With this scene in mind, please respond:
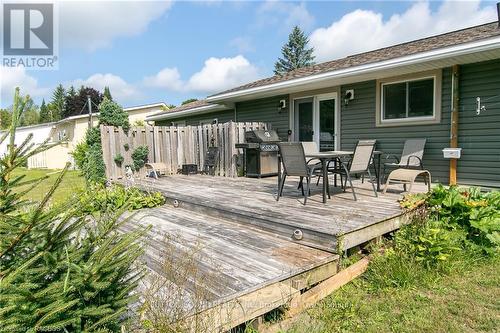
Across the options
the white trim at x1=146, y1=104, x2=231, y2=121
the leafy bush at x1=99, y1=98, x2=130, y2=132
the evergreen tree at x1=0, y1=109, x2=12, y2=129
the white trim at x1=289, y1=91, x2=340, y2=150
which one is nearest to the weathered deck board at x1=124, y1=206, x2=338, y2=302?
the evergreen tree at x1=0, y1=109, x2=12, y2=129

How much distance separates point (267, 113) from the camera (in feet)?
32.6

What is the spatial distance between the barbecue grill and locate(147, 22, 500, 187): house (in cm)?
128

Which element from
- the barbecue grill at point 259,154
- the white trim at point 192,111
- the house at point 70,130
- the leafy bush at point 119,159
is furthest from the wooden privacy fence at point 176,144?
the house at point 70,130

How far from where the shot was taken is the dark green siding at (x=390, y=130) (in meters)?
6.19

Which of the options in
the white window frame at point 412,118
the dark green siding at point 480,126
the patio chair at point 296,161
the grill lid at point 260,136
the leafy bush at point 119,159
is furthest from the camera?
the leafy bush at point 119,159

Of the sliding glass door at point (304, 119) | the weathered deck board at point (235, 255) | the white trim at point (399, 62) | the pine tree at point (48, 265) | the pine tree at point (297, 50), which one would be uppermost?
the pine tree at point (297, 50)

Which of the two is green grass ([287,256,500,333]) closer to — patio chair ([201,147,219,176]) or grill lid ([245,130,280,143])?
grill lid ([245,130,280,143])

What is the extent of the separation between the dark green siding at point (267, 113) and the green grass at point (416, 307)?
263 inches

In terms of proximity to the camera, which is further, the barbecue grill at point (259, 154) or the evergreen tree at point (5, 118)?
the barbecue grill at point (259, 154)

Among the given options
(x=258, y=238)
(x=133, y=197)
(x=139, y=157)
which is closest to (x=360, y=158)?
(x=258, y=238)

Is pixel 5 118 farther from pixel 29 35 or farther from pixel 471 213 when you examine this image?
pixel 29 35

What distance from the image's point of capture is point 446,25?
18.3 meters

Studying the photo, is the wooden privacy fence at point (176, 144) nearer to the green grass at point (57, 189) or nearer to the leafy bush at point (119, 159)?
the leafy bush at point (119, 159)

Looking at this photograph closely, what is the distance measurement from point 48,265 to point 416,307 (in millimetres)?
2587
